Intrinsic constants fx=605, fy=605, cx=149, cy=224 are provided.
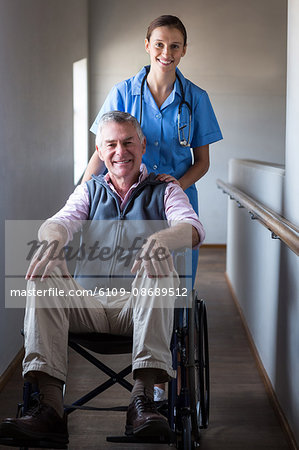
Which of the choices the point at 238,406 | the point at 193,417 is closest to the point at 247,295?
the point at 238,406

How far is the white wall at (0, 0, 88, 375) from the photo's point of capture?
9.12 ft

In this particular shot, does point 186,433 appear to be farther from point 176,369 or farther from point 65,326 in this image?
point 65,326

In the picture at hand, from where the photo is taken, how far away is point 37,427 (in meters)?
1.63

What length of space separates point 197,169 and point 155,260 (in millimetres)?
815

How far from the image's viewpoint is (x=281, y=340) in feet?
8.01

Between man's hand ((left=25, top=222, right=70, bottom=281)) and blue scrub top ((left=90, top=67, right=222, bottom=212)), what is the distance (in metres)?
0.63

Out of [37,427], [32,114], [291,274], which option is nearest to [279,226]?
[291,274]

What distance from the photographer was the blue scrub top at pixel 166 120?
243 cm

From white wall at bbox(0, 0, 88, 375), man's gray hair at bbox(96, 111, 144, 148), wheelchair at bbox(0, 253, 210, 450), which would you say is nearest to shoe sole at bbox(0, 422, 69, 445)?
wheelchair at bbox(0, 253, 210, 450)

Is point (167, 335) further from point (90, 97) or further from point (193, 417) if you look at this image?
point (90, 97)

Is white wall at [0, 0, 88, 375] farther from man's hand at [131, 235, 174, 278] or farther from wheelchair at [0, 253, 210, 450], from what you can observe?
man's hand at [131, 235, 174, 278]

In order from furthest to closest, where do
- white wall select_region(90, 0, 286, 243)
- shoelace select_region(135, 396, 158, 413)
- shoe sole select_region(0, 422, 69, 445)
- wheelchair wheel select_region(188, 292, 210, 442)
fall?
1. white wall select_region(90, 0, 286, 243)
2. wheelchair wheel select_region(188, 292, 210, 442)
3. shoelace select_region(135, 396, 158, 413)
4. shoe sole select_region(0, 422, 69, 445)

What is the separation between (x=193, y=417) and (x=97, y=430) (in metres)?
0.50

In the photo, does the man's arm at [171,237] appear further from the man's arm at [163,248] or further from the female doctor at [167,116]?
the female doctor at [167,116]
